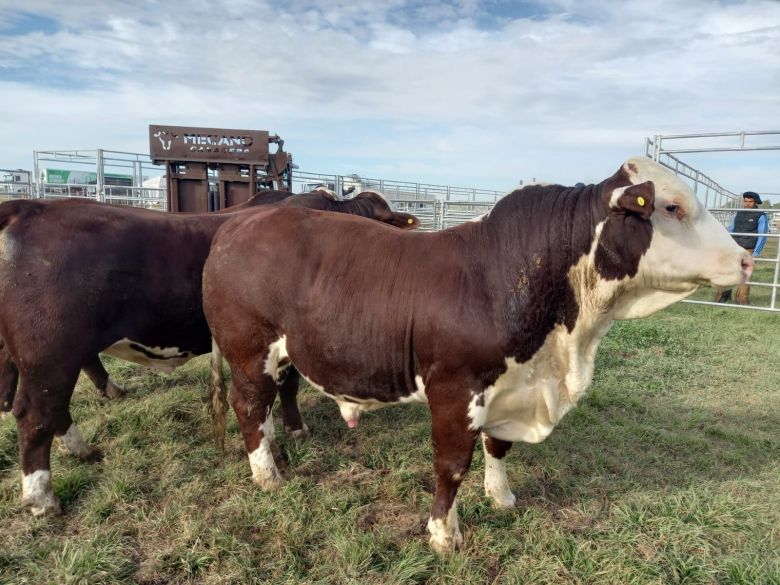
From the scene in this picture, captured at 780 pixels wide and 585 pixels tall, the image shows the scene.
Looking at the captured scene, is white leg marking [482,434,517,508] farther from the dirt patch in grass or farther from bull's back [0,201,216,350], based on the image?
bull's back [0,201,216,350]

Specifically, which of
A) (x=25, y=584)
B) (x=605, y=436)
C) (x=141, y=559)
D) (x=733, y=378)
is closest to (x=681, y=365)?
(x=733, y=378)

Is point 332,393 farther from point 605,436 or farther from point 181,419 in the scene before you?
point 605,436

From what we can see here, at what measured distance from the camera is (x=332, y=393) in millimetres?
3068

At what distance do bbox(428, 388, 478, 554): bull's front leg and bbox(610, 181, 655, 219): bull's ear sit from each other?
1.13 m

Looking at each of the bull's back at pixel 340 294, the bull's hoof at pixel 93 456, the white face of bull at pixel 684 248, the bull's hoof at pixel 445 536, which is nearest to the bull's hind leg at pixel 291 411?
the bull's back at pixel 340 294

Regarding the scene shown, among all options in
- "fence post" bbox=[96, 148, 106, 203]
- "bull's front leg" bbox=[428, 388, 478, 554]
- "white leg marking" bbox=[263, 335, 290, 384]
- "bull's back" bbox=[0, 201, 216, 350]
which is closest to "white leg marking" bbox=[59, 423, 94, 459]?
"bull's back" bbox=[0, 201, 216, 350]

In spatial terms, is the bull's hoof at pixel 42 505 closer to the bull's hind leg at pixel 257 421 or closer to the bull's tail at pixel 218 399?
the bull's tail at pixel 218 399

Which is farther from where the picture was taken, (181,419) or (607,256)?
(181,419)

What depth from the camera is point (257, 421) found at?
11.1ft

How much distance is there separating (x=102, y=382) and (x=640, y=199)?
171 inches

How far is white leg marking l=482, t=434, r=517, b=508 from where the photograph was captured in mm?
3217

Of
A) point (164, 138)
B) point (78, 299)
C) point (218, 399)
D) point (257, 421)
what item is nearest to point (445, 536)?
point (257, 421)

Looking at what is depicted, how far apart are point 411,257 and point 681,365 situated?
451 cm

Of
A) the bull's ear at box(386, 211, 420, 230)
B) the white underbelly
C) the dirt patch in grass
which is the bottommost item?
the dirt patch in grass
